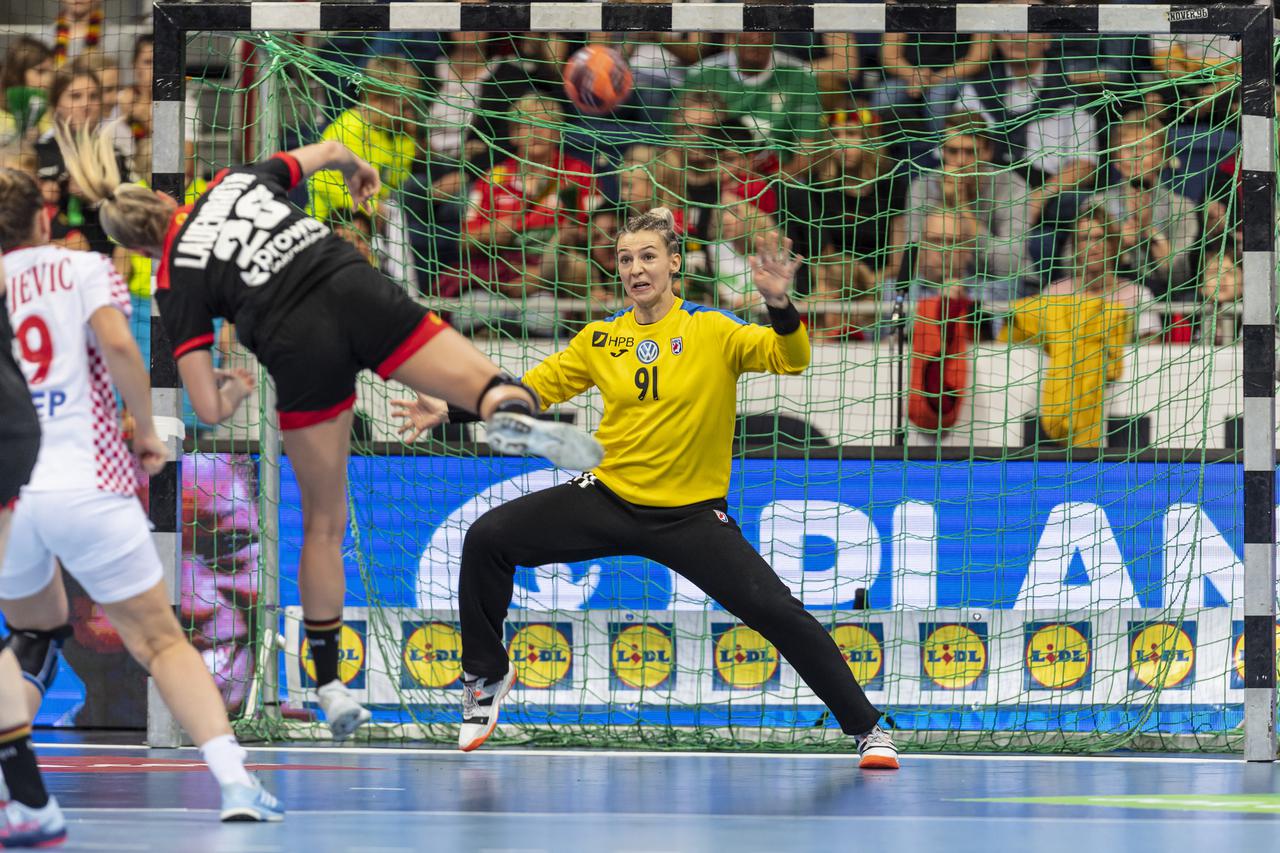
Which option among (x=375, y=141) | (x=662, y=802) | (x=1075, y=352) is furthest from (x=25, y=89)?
(x=662, y=802)

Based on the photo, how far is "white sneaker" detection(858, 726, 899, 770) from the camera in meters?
6.15

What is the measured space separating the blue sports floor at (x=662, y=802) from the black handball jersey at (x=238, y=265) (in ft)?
4.98

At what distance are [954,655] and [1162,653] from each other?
95cm

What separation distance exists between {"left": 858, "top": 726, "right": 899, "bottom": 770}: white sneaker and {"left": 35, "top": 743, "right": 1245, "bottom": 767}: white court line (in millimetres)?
486

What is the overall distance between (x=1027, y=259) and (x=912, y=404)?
5.63ft

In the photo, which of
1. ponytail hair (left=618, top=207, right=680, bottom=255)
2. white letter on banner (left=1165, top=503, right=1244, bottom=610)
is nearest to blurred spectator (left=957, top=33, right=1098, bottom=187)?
white letter on banner (left=1165, top=503, right=1244, bottom=610)

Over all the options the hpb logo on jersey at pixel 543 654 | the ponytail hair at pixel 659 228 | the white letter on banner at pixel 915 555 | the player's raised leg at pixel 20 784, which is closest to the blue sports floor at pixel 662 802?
the player's raised leg at pixel 20 784

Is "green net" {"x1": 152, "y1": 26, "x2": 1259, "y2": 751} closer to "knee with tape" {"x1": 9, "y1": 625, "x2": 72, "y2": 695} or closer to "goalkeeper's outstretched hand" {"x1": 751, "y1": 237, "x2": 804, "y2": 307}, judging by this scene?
"goalkeeper's outstretched hand" {"x1": 751, "y1": 237, "x2": 804, "y2": 307}

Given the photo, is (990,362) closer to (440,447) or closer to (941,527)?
(941,527)

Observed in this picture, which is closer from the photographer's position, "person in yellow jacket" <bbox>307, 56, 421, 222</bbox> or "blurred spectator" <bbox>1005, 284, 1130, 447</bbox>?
"blurred spectator" <bbox>1005, 284, 1130, 447</bbox>

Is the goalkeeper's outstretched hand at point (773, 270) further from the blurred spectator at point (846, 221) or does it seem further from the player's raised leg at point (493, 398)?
the blurred spectator at point (846, 221)

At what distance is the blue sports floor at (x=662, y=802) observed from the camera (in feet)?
14.2

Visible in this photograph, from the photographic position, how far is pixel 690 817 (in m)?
4.90

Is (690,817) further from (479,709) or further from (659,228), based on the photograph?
(659,228)
